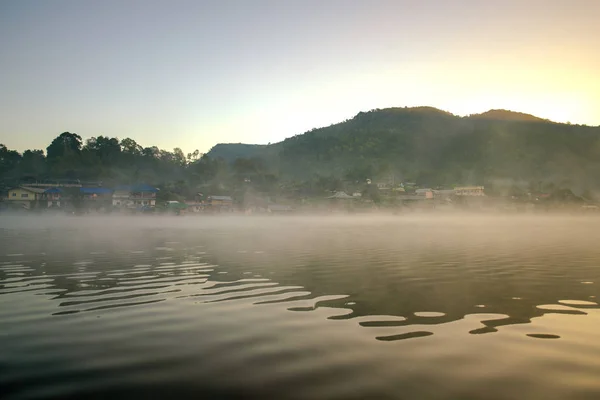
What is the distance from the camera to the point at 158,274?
54.8ft

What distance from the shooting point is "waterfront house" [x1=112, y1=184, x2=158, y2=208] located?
127 meters

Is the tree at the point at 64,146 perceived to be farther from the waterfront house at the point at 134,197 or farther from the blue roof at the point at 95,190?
the waterfront house at the point at 134,197

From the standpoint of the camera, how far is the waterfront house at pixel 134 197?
126688 millimetres

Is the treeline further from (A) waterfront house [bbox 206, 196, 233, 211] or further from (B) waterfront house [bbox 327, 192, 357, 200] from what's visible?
(B) waterfront house [bbox 327, 192, 357, 200]

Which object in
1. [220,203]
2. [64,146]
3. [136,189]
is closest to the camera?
[136,189]

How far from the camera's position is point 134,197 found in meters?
130

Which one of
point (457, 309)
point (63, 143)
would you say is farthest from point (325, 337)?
point (63, 143)

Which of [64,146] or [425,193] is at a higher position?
[64,146]

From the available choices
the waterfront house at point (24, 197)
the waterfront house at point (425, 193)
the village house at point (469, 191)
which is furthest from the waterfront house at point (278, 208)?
the village house at point (469, 191)

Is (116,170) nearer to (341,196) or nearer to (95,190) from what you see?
(95,190)

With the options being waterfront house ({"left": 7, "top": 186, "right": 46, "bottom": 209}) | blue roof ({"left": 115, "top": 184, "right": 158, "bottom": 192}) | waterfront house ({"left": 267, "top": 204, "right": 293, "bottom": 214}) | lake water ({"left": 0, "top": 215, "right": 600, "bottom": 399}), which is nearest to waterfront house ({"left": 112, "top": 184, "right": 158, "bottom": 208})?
blue roof ({"left": 115, "top": 184, "right": 158, "bottom": 192})

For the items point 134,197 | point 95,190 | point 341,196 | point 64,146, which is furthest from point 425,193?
point 64,146

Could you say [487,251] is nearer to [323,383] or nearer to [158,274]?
[158,274]

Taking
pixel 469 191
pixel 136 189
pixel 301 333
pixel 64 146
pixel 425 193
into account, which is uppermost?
pixel 64 146
